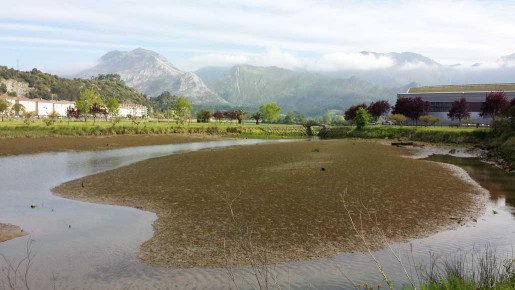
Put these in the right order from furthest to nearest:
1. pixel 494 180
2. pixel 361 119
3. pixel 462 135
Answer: pixel 361 119 < pixel 462 135 < pixel 494 180

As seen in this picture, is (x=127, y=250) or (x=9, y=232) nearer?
(x=127, y=250)

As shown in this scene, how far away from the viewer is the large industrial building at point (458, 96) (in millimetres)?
132750

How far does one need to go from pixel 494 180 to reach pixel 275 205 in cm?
2329

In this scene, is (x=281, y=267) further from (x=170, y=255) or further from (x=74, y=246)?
(x=74, y=246)

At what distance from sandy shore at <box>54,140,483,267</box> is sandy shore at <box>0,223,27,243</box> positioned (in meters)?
6.05

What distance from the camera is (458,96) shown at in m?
138

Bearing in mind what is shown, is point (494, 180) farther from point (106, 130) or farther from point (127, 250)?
point (106, 130)

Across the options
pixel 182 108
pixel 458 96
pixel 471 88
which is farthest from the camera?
pixel 182 108

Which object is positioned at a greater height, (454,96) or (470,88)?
(470,88)

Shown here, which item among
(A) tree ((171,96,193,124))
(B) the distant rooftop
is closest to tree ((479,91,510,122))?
(B) the distant rooftop

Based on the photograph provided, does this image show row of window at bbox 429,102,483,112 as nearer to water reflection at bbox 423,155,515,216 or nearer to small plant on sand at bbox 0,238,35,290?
water reflection at bbox 423,155,515,216

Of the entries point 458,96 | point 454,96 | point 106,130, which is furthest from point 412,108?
point 106,130

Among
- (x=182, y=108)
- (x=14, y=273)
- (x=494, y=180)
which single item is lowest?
(x=494, y=180)

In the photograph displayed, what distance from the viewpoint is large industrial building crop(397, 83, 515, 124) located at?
13275cm
